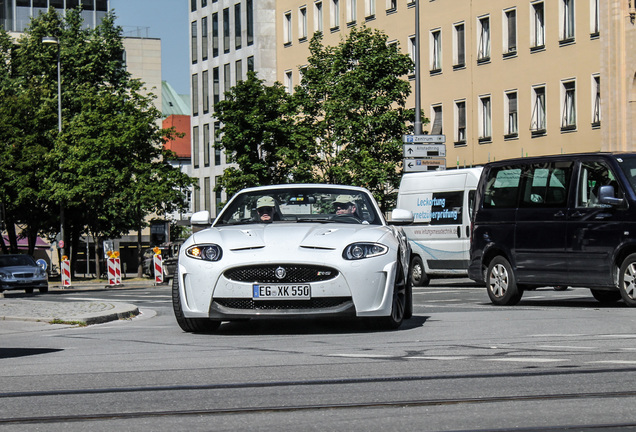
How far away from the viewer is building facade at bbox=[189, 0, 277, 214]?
72.7 m

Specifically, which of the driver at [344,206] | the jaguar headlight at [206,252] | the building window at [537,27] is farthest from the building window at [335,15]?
the jaguar headlight at [206,252]

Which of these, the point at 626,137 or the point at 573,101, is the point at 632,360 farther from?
the point at 573,101

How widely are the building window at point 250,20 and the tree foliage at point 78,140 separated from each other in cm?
1175

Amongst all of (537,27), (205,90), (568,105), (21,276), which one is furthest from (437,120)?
(205,90)

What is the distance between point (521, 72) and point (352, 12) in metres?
15.1

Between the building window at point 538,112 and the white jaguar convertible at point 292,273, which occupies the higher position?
the building window at point 538,112

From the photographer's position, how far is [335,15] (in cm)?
6475

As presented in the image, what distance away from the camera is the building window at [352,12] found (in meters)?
62.7

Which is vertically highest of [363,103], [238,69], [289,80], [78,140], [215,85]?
[238,69]

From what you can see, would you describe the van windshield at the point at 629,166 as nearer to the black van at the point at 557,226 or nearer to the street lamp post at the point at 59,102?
the black van at the point at 557,226

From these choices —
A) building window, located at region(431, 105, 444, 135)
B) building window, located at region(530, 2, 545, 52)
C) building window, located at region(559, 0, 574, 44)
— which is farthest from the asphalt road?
building window, located at region(431, 105, 444, 135)

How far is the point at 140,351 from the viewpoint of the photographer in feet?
35.0

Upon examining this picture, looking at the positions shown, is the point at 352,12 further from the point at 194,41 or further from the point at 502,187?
the point at 502,187

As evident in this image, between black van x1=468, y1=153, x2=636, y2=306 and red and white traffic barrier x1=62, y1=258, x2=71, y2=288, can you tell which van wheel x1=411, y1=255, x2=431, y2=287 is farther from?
red and white traffic barrier x1=62, y1=258, x2=71, y2=288
